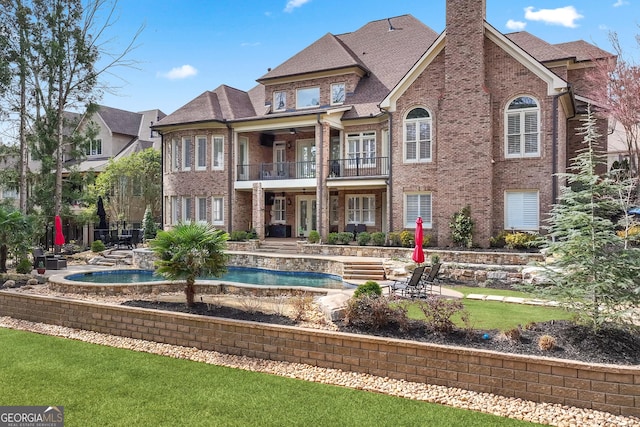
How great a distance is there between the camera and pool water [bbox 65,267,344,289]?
52.1 feet

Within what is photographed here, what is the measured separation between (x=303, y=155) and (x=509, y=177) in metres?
11.8

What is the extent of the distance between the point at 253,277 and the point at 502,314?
10.4 meters

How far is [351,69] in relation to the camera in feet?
79.8

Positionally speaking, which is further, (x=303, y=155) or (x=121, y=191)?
Answer: (x=121, y=191)

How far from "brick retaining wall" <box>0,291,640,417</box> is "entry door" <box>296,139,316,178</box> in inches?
681

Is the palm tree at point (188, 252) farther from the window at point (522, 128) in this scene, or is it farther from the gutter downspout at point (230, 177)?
the gutter downspout at point (230, 177)

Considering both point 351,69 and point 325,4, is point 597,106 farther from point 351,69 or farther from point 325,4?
point 325,4

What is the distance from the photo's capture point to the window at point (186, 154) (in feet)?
84.8

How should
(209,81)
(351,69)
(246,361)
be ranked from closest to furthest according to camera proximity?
(246,361) < (351,69) < (209,81)

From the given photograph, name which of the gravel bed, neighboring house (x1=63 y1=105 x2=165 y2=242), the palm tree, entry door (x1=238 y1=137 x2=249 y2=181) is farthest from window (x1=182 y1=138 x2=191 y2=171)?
the gravel bed

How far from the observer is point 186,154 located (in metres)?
26.0

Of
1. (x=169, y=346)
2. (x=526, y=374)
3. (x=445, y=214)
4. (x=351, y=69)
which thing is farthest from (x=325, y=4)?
(x=526, y=374)

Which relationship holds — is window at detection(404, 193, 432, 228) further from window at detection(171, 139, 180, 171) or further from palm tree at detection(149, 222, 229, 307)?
window at detection(171, 139, 180, 171)

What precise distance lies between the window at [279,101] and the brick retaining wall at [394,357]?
63.6 feet
